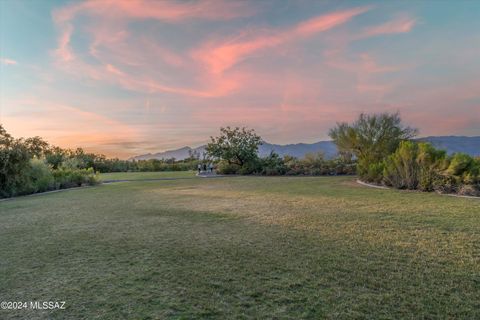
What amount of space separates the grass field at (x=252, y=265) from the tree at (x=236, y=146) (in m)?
16.0

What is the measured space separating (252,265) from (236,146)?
18.9 meters

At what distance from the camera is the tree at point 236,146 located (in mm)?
21344

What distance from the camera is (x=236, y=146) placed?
2158cm

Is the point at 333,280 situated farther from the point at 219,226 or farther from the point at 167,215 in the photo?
the point at 167,215

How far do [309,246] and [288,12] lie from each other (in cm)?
944

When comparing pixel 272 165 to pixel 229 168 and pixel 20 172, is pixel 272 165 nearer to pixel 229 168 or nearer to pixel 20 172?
pixel 229 168

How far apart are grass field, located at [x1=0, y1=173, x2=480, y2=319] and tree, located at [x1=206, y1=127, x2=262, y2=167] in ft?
52.4

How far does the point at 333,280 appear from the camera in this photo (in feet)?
7.90

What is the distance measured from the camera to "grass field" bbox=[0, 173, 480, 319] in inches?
78.8

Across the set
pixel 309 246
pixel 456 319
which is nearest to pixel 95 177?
pixel 309 246

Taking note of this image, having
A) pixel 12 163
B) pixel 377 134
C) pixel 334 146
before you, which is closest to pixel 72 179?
pixel 12 163

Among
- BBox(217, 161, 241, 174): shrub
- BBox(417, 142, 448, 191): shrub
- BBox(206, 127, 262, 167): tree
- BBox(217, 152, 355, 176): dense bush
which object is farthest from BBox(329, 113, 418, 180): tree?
BBox(217, 161, 241, 174): shrub

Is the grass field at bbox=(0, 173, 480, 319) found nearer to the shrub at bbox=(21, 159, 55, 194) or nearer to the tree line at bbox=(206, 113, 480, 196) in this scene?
the tree line at bbox=(206, 113, 480, 196)

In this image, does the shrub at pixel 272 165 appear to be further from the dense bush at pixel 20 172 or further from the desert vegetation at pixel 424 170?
the dense bush at pixel 20 172
